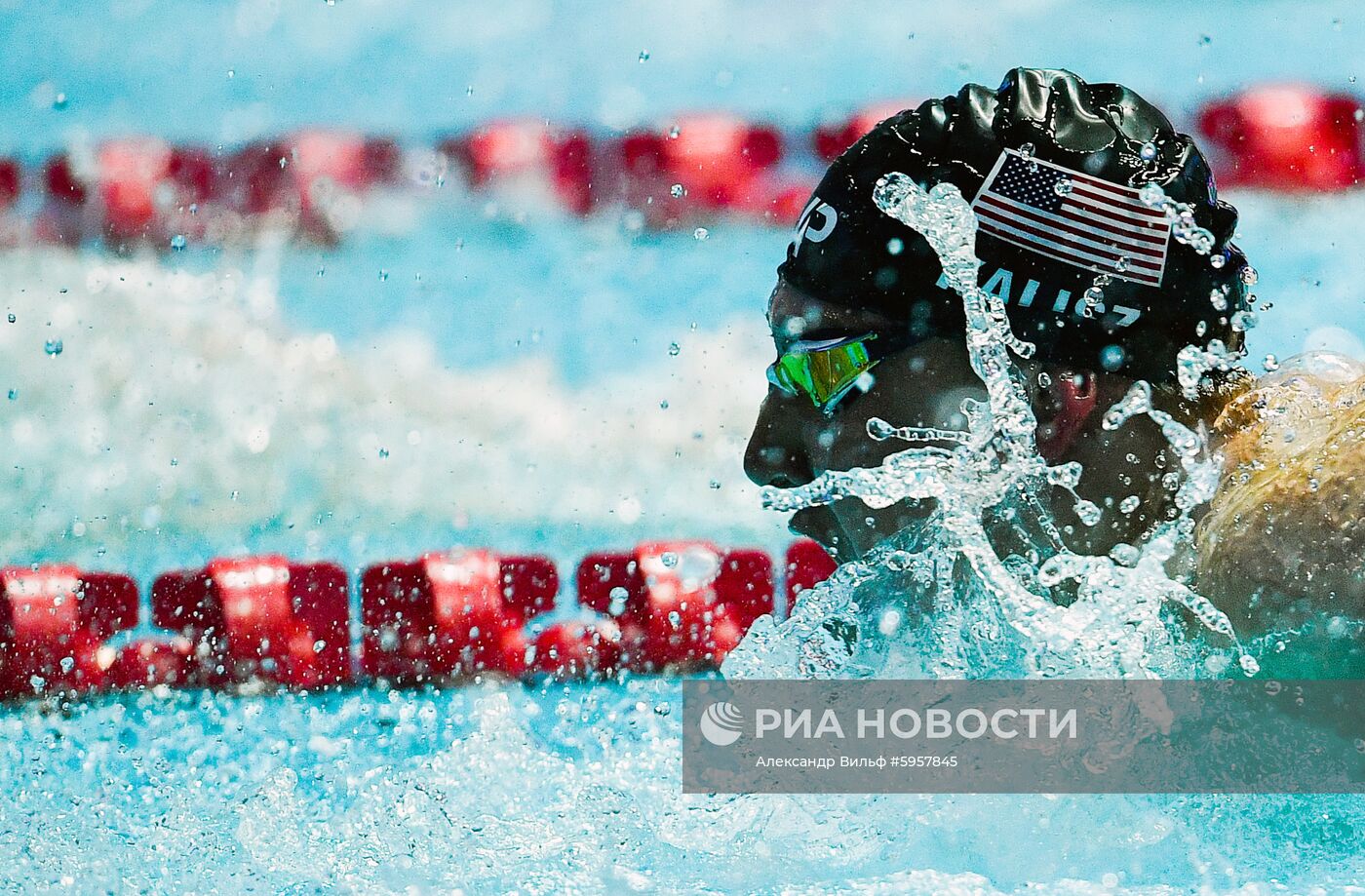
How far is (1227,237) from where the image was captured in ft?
4.06

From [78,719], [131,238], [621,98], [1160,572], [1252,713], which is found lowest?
[78,719]

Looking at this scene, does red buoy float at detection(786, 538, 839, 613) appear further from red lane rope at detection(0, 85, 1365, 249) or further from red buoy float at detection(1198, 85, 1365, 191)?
red buoy float at detection(1198, 85, 1365, 191)

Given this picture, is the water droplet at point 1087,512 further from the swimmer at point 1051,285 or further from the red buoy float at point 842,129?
the red buoy float at point 842,129

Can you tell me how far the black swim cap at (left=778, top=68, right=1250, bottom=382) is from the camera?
1.18 metres

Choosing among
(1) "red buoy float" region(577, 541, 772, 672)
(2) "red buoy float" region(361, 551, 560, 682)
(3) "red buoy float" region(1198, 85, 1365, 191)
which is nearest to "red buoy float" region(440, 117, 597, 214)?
(1) "red buoy float" region(577, 541, 772, 672)

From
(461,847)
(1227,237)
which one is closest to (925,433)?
(1227,237)

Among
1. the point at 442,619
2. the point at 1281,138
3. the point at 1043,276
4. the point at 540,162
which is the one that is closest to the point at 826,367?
the point at 1043,276

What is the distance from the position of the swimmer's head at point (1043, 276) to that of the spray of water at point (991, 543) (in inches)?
0.6

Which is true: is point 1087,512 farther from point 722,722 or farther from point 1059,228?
point 722,722

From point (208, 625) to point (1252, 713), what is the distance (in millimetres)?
2918

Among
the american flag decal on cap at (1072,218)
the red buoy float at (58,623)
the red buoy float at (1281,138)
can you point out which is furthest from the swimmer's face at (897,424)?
the red buoy float at (1281,138)

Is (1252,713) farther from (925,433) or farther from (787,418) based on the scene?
(787,418)

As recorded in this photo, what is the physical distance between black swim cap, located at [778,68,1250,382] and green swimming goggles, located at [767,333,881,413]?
1.7 inches

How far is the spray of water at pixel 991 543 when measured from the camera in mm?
1185
